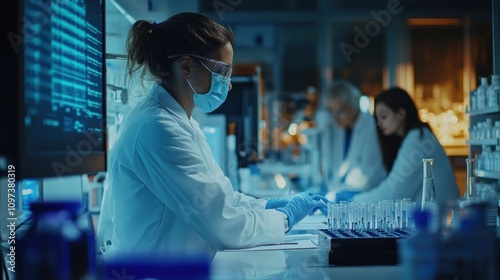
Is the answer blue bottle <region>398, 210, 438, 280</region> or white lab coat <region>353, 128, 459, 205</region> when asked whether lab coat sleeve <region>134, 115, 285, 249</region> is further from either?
white lab coat <region>353, 128, 459, 205</region>

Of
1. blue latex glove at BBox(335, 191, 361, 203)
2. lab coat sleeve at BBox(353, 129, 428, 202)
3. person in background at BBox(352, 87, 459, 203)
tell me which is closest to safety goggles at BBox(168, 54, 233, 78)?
blue latex glove at BBox(335, 191, 361, 203)

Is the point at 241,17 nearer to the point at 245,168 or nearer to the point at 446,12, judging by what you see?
the point at 446,12

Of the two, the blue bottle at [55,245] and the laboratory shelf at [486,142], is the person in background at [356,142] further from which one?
the blue bottle at [55,245]

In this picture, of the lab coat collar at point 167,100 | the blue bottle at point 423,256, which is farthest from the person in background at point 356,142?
the blue bottle at point 423,256

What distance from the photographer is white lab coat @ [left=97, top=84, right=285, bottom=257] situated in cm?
179

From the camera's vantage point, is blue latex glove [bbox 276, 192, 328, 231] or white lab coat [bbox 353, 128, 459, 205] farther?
white lab coat [bbox 353, 128, 459, 205]

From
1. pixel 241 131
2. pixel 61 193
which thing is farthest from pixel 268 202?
pixel 241 131

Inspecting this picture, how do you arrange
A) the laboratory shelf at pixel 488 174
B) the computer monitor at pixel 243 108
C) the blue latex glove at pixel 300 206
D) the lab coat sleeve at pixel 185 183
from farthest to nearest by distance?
the computer monitor at pixel 243 108 → the laboratory shelf at pixel 488 174 → the blue latex glove at pixel 300 206 → the lab coat sleeve at pixel 185 183

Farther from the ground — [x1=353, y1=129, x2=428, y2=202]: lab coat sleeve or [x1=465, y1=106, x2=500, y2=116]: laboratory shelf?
[x1=465, y1=106, x2=500, y2=116]: laboratory shelf

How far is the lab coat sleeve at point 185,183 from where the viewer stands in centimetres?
178

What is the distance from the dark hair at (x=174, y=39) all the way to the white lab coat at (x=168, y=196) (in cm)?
12

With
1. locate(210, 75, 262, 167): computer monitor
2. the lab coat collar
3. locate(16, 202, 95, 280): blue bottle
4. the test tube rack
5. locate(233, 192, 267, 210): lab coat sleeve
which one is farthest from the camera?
locate(210, 75, 262, 167): computer monitor

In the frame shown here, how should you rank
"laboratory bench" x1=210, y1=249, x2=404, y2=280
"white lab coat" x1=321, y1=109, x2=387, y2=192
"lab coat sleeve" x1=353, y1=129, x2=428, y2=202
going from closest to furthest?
1. "laboratory bench" x1=210, y1=249, x2=404, y2=280
2. "lab coat sleeve" x1=353, y1=129, x2=428, y2=202
3. "white lab coat" x1=321, y1=109, x2=387, y2=192

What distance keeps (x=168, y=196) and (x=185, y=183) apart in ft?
0.27
